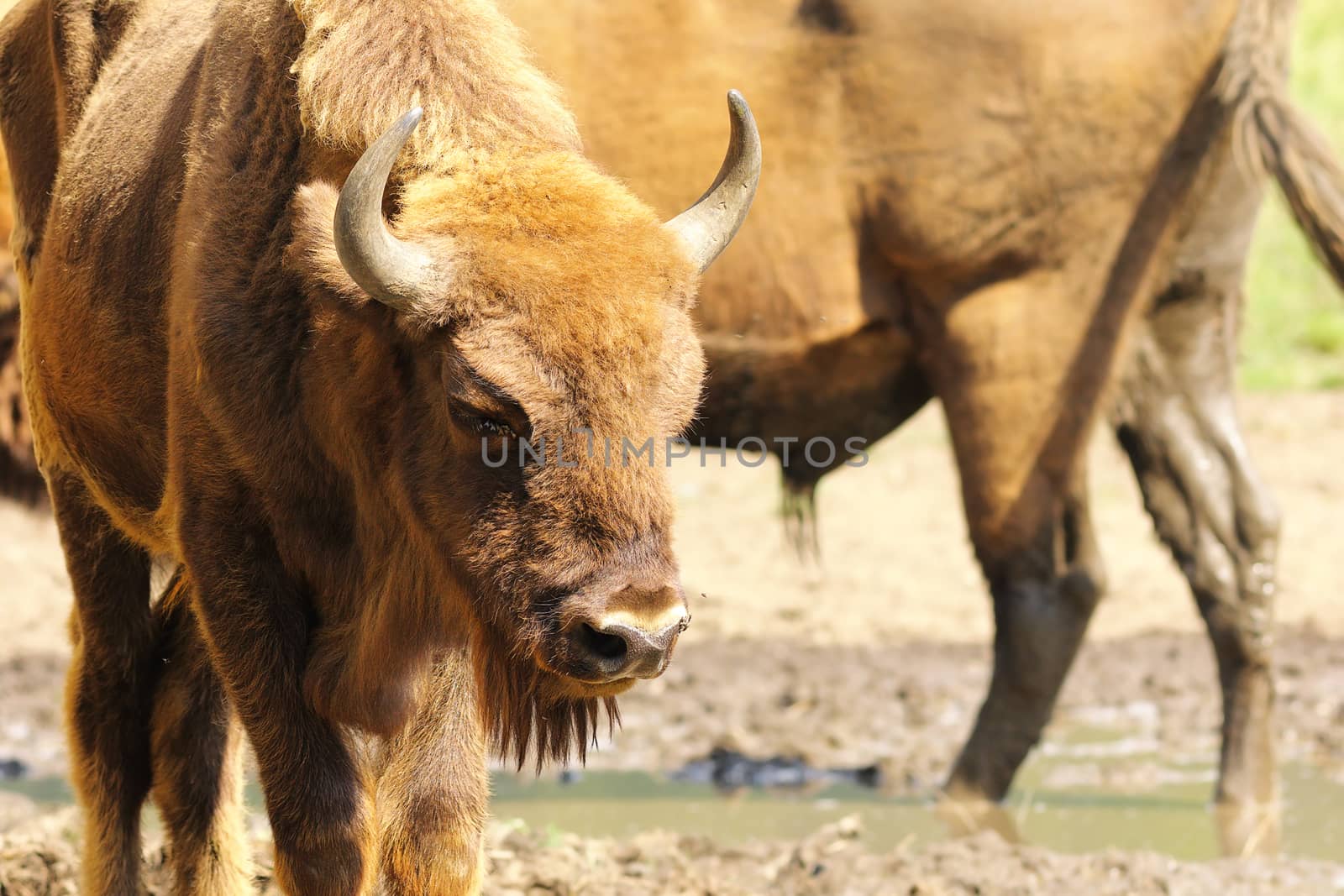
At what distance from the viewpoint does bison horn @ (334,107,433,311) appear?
3.28 m

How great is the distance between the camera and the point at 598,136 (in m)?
6.43

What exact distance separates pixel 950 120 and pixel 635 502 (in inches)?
138

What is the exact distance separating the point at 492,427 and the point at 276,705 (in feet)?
3.02

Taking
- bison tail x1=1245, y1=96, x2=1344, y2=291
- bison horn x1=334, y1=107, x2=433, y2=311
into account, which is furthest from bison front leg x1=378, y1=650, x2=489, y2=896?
bison tail x1=1245, y1=96, x2=1344, y2=291

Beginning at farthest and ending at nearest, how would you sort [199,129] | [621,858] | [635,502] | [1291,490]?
1. [1291,490]
2. [621,858]
3. [199,129]
4. [635,502]

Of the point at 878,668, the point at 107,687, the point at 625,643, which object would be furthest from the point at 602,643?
the point at 878,668

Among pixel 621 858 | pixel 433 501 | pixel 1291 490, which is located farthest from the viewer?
pixel 1291 490

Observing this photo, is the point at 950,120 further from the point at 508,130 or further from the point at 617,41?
the point at 508,130

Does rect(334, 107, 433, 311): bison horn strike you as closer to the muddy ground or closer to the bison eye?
the bison eye

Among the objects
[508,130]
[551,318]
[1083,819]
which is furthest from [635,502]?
[1083,819]

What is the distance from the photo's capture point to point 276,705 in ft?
12.6

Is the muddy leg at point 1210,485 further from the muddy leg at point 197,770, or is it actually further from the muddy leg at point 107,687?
the muddy leg at point 107,687

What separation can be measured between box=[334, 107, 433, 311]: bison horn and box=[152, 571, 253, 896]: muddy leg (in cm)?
143

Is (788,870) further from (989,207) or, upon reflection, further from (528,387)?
(989,207)
